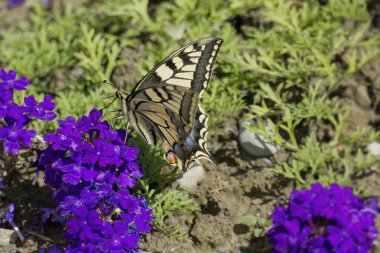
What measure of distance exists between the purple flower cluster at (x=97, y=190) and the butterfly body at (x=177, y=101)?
0.30 m

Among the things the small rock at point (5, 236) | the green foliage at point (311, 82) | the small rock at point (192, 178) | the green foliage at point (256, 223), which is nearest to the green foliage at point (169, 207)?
the small rock at point (192, 178)

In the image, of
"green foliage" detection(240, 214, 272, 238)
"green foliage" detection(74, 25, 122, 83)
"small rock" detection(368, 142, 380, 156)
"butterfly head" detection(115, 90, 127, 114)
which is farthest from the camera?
"green foliage" detection(74, 25, 122, 83)

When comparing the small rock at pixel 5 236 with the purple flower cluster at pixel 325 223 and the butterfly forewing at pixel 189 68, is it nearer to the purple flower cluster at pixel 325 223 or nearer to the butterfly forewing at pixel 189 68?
the butterfly forewing at pixel 189 68

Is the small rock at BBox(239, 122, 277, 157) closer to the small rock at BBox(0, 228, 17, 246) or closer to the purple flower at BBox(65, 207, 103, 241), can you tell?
the purple flower at BBox(65, 207, 103, 241)

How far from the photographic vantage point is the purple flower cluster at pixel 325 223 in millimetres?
3451

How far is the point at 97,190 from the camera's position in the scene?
141 inches

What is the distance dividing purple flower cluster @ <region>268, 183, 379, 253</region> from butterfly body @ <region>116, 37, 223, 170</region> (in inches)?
32.0

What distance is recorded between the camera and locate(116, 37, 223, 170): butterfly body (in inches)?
149

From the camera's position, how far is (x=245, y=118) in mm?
5160

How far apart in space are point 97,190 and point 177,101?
84 cm

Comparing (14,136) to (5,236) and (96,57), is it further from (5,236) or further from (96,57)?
(96,57)

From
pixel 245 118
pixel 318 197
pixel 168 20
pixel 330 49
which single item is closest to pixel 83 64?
pixel 168 20

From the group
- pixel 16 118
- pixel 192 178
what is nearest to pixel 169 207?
pixel 192 178

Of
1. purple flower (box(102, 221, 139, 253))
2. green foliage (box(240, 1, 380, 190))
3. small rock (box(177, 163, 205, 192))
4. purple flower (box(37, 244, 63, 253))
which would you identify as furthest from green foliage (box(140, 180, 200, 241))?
green foliage (box(240, 1, 380, 190))
